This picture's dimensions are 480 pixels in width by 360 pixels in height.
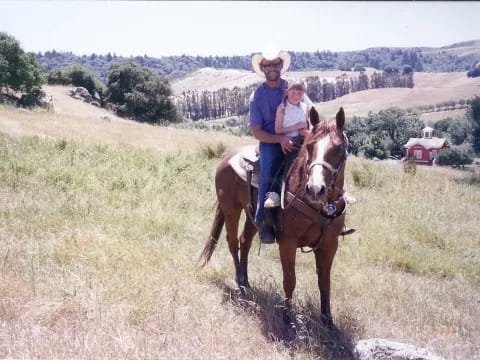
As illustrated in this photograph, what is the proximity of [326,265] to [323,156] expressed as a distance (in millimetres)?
1332

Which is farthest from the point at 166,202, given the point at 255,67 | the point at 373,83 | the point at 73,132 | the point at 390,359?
the point at 373,83

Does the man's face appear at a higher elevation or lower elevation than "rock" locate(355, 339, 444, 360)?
higher

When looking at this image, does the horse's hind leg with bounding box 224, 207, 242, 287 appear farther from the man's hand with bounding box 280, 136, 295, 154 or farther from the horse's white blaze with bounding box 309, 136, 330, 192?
the horse's white blaze with bounding box 309, 136, 330, 192

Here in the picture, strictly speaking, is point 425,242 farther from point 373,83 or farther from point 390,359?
point 373,83

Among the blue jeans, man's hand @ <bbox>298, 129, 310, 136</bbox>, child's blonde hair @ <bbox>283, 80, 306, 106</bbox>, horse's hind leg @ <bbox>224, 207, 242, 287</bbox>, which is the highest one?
child's blonde hair @ <bbox>283, 80, 306, 106</bbox>

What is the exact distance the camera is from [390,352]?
10.9 ft

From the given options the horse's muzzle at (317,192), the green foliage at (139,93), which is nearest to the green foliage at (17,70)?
the green foliage at (139,93)

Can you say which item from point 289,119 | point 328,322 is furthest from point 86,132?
point 328,322

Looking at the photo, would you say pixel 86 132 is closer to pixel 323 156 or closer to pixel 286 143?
pixel 286 143

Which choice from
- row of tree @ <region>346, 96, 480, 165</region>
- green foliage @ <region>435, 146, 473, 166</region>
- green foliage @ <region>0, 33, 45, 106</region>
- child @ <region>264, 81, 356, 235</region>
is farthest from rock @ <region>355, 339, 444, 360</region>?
green foliage @ <region>0, 33, 45, 106</region>

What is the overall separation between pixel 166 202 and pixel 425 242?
512 cm

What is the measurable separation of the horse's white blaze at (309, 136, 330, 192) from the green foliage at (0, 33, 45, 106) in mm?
32875

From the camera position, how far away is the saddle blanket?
4555 millimetres

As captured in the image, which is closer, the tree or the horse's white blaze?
the horse's white blaze
